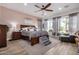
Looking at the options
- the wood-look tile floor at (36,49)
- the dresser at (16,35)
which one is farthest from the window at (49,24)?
the dresser at (16,35)

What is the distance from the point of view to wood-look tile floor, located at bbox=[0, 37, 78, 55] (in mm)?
2006

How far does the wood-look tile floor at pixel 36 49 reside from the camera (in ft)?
6.58

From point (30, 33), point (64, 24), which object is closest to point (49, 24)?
point (64, 24)

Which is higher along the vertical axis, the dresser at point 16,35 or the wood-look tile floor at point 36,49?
the dresser at point 16,35

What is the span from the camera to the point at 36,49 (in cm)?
206

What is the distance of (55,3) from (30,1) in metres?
0.54

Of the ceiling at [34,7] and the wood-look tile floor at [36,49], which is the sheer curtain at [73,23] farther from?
the wood-look tile floor at [36,49]

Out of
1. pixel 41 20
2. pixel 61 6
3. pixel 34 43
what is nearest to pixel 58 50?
pixel 34 43

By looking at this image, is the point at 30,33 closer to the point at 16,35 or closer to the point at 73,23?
the point at 16,35

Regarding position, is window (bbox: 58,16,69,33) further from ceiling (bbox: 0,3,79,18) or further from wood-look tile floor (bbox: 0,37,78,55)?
wood-look tile floor (bbox: 0,37,78,55)

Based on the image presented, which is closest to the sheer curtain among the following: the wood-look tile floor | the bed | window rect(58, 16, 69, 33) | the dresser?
window rect(58, 16, 69, 33)

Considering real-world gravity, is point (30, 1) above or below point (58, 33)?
above

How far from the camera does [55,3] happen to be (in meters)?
2.07
